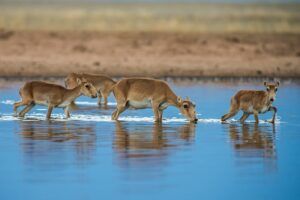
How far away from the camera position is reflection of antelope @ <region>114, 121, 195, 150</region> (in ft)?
74.8

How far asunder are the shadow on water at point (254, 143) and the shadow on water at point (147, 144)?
107cm

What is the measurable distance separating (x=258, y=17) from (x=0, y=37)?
28.6 meters

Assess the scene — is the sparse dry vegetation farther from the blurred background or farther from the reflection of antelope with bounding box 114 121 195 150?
the reflection of antelope with bounding box 114 121 195 150

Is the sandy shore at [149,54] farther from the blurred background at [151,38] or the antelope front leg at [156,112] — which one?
the antelope front leg at [156,112]

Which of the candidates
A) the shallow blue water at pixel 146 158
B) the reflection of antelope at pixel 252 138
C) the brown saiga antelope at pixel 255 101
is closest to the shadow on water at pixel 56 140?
the shallow blue water at pixel 146 158

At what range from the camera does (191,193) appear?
17.8 m

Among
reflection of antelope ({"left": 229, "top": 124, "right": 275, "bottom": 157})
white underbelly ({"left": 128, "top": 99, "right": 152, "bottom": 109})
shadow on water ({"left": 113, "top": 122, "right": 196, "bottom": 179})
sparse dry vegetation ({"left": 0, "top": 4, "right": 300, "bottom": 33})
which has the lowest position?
reflection of antelope ({"left": 229, "top": 124, "right": 275, "bottom": 157})

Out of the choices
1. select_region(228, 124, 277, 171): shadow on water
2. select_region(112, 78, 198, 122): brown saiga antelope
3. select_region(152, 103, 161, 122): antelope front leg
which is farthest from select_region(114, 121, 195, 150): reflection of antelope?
select_region(228, 124, 277, 171): shadow on water

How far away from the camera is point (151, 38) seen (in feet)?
219

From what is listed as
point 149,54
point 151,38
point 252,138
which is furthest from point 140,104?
point 151,38

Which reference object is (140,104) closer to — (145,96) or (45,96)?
(145,96)

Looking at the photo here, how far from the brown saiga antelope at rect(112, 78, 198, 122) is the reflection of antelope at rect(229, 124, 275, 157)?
1.90 m

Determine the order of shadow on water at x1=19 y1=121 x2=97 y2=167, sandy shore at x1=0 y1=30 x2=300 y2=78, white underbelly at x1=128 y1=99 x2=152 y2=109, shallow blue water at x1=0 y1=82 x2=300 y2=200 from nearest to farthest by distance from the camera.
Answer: shallow blue water at x1=0 y1=82 x2=300 y2=200, shadow on water at x1=19 y1=121 x2=97 y2=167, white underbelly at x1=128 y1=99 x2=152 y2=109, sandy shore at x1=0 y1=30 x2=300 y2=78

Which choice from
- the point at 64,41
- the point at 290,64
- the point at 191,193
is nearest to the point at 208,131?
the point at 191,193
